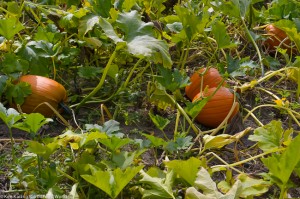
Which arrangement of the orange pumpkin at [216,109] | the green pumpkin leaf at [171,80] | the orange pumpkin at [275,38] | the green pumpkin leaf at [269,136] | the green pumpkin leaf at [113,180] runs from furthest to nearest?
the orange pumpkin at [275,38]
the orange pumpkin at [216,109]
the green pumpkin leaf at [171,80]
the green pumpkin leaf at [269,136]
the green pumpkin leaf at [113,180]

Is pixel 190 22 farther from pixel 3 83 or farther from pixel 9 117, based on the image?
pixel 9 117

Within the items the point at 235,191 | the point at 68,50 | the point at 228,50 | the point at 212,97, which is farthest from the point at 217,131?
the point at 228,50

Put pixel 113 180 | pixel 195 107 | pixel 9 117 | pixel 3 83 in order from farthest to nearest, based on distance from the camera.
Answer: pixel 3 83 < pixel 195 107 < pixel 9 117 < pixel 113 180

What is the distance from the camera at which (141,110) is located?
249 cm

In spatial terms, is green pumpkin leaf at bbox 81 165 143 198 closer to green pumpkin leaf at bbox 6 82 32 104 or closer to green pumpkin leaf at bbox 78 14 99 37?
green pumpkin leaf at bbox 6 82 32 104

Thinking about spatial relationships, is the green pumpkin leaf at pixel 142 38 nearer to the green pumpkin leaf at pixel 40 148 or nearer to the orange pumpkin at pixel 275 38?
the green pumpkin leaf at pixel 40 148

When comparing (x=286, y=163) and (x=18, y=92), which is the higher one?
(x=286, y=163)

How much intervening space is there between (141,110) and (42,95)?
0.42 m

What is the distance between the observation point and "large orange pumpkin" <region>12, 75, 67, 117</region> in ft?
7.55

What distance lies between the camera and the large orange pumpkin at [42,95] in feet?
7.55

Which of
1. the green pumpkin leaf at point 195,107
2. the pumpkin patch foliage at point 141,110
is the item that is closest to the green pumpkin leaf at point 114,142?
the pumpkin patch foliage at point 141,110

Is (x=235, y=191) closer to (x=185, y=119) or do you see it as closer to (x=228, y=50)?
(x=185, y=119)

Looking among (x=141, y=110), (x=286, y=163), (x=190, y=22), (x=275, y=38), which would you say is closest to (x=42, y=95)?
(x=141, y=110)

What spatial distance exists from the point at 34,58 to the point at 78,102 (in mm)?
256
